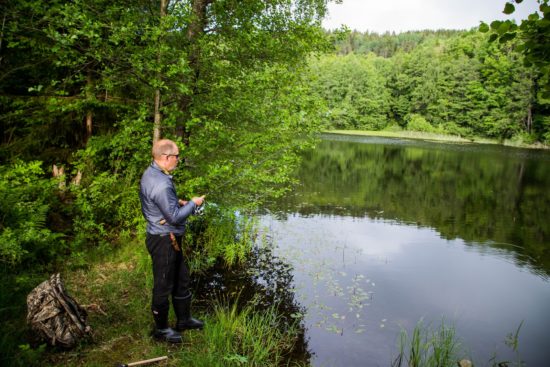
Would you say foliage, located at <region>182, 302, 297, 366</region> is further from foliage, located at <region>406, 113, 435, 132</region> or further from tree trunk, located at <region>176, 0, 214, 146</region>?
foliage, located at <region>406, 113, 435, 132</region>

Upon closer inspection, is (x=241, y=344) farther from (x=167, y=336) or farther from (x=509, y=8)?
(x=509, y=8)

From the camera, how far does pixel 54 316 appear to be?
→ 14.6 feet

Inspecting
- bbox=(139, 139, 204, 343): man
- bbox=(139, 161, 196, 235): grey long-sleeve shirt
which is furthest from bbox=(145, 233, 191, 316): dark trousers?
bbox=(139, 161, 196, 235): grey long-sleeve shirt

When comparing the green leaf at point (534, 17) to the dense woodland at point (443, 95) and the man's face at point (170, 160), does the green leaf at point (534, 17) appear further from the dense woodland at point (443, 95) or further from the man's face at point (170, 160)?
the dense woodland at point (443, 95)

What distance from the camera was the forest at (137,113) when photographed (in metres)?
6.14

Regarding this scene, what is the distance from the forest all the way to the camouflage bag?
1038 mm

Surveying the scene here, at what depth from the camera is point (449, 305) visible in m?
8.95

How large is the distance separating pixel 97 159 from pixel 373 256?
26.4 ft

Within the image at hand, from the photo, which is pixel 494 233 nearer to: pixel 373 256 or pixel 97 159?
pixel 373 256

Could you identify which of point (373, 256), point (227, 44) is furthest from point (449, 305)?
point (227, 44)

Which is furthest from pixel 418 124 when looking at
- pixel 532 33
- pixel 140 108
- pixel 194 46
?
pixel 532 33

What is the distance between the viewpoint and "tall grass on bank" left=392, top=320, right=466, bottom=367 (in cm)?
606

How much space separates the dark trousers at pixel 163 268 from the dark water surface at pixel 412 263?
8.97 feet

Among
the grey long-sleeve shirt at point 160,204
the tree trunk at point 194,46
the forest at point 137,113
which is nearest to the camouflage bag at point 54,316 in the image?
the forest at point 137,113
